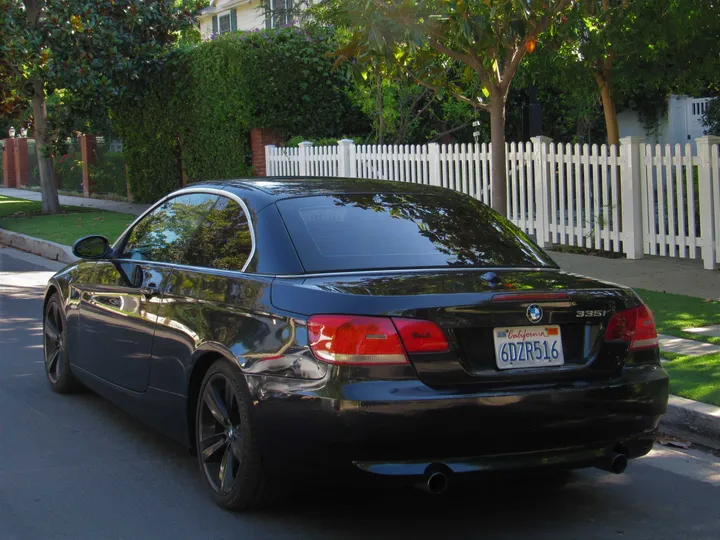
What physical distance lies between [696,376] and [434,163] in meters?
9.33

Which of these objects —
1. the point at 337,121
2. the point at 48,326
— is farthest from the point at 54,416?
the point at 337,121

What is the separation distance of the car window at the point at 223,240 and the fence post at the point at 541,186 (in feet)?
31.1

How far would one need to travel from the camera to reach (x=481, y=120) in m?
22.4

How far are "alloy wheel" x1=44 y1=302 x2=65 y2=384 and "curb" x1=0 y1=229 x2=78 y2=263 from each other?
27.4ft

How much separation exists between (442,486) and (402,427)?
298 mm

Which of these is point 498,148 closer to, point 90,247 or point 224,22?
point 90,247

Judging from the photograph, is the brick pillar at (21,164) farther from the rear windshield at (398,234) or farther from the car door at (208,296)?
the rear windshield at (398,234)

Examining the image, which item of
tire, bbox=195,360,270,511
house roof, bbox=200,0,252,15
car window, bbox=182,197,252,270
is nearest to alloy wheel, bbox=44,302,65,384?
car window, bbox=182,197,252,270

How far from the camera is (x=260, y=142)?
21.6 m

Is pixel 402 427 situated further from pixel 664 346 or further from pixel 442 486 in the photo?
pixel 664 346

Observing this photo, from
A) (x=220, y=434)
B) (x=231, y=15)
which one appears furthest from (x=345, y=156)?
(x=231, y=15)

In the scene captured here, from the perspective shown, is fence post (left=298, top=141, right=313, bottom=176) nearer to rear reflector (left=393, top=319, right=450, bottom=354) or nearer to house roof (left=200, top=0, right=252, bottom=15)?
rear reflector (left=393, top=319, right=450, bottom=354)

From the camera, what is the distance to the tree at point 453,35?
10211 millimetres

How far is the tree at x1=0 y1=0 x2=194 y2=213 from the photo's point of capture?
21.2 metres
